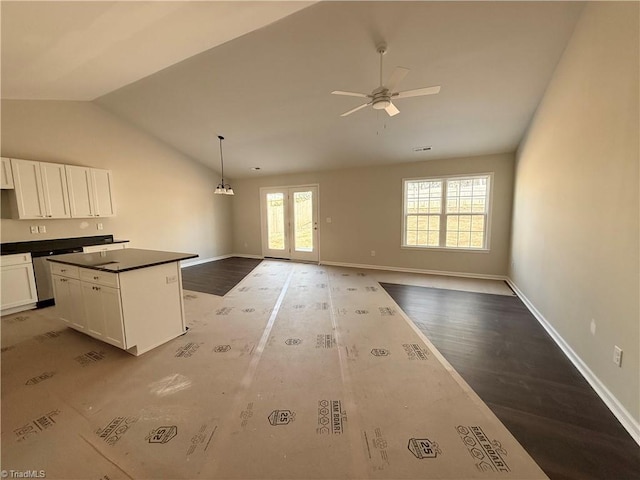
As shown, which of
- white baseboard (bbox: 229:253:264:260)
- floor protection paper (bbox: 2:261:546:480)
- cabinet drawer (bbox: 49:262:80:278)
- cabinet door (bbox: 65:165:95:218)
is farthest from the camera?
white baseboard (bbox: 229:253:264:260)

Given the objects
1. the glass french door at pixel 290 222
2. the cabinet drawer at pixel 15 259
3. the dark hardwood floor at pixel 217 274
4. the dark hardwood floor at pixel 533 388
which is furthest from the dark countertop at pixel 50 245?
the dark hardwood floor at pixel 533 388

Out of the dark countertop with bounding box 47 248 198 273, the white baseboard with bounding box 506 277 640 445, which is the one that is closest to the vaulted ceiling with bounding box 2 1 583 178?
the dark countertop with bounding box 47 248 198 273

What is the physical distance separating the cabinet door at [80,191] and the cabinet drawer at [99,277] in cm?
238

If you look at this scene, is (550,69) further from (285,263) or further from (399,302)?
(285,263)

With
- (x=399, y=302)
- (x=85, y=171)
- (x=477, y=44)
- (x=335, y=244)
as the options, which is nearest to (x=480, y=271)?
(x=399, y=302)

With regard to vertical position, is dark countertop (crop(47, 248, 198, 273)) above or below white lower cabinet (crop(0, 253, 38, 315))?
above

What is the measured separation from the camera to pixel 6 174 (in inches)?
139

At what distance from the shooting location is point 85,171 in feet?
14.4

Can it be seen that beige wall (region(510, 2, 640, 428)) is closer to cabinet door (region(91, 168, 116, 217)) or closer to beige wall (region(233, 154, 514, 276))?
beige wall (region(233, 154, 514, 276))

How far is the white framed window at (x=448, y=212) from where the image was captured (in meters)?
5.21

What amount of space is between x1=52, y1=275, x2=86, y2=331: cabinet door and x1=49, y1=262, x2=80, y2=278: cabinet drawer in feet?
0.15

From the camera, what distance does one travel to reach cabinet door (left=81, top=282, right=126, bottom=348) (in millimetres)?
2449

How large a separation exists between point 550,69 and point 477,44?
108 cm

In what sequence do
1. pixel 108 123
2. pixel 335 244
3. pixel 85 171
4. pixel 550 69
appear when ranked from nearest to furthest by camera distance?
pixel 550 69, pixel 85 171, pixel 108 123, pixel 335 244
